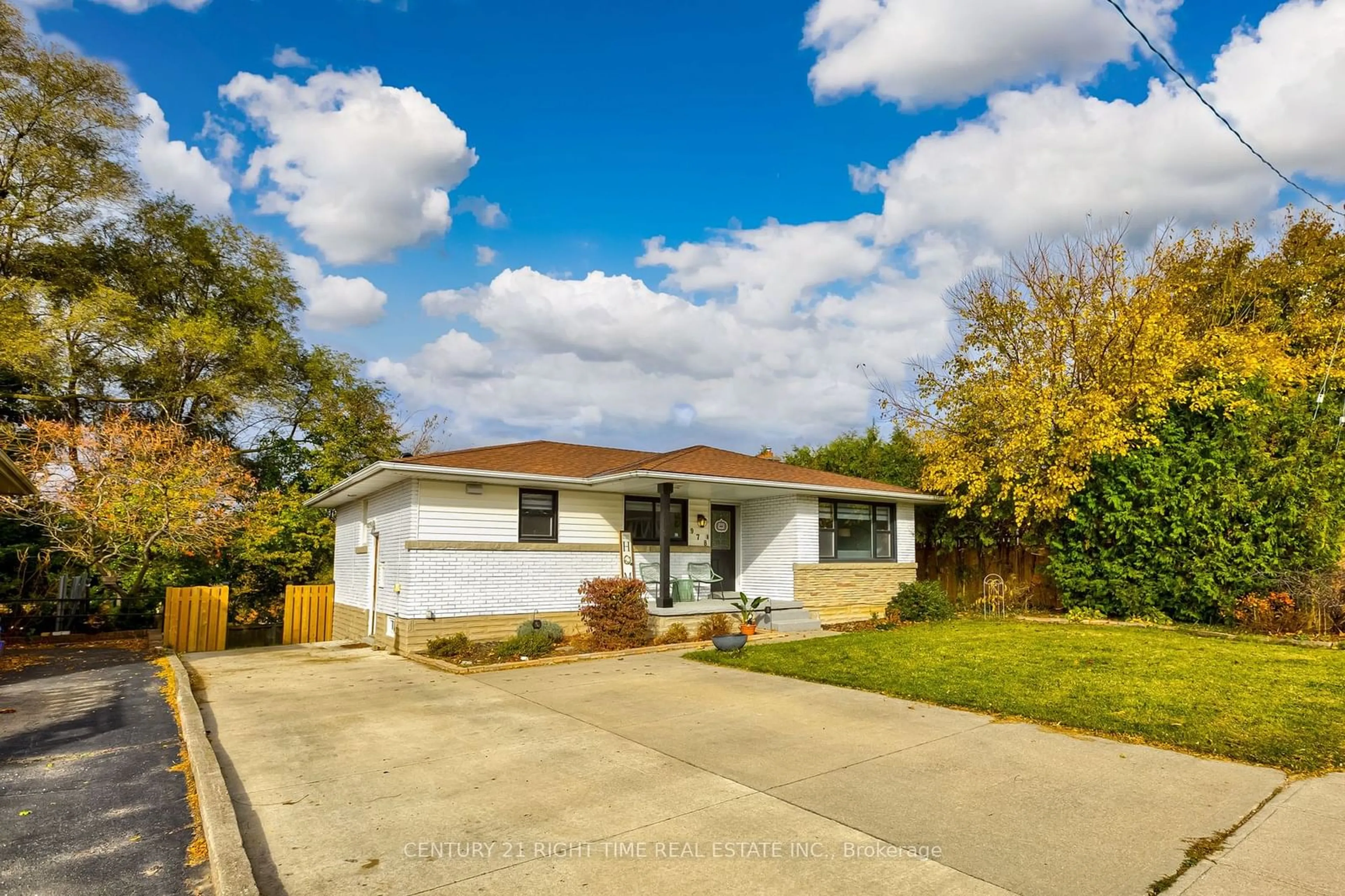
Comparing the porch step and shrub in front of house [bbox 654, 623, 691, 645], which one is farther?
the porch step

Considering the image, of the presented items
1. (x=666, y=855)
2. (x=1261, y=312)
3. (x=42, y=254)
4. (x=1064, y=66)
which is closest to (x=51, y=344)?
(x=42, y=254)

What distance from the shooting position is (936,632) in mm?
13008

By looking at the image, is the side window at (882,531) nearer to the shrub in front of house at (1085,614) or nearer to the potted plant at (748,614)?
the shrub in front of house at (1085,614)

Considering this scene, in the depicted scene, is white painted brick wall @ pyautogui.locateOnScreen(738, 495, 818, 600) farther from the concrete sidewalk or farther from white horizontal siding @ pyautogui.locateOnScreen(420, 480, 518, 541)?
the concrete sidewalk

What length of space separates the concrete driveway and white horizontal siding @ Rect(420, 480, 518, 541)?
4344mm

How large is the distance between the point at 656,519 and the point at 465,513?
428cm

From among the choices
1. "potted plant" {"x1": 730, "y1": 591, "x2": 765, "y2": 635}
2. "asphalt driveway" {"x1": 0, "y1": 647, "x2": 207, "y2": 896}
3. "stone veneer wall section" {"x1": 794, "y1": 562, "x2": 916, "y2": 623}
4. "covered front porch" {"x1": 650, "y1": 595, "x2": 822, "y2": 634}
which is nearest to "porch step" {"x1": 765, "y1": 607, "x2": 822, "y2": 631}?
"covered front porch" {"x1": 650, "y1": 595, "x2": 822, "y2": 634}

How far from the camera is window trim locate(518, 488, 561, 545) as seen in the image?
518 inches

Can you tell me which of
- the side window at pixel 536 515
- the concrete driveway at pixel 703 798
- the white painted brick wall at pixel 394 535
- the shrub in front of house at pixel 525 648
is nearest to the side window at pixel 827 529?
the side window at pixel 536 515

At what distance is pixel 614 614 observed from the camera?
12359mm

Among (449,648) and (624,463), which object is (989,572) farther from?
(449,648)

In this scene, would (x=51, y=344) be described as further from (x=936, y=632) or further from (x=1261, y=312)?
(x=1261, y=312)

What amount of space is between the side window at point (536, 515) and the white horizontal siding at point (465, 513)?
12 centimetres

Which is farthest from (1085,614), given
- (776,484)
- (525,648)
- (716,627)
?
(525,648)
